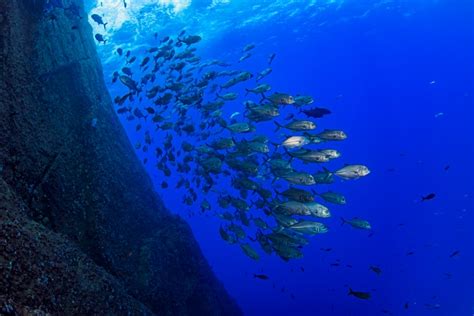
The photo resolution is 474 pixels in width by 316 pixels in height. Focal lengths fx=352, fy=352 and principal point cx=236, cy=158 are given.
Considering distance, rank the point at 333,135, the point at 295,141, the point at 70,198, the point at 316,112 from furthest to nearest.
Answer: the point at 316,112
the point at 295,141
the point at 333,135
the point at 70,198

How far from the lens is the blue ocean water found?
29469 millimetres

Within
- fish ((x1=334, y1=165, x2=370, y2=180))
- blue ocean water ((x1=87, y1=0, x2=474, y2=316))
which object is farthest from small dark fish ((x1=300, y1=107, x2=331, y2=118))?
blue ocean water ((x1=87, y1=0, x2=474, y2=316))

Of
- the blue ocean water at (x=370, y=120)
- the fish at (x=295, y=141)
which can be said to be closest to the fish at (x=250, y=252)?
the fish at (x=295, y=141)

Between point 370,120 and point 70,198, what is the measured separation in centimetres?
9517

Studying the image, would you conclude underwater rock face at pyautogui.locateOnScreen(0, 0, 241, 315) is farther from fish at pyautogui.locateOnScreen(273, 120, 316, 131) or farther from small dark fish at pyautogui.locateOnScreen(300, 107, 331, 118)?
small dark fish at pyautogui.locateOnScreen(300, 107, 331, 118)

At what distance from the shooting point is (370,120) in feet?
304

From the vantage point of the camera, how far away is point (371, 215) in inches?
2265

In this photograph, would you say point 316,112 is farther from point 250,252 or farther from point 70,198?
point 70,198

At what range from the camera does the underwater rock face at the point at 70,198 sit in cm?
416

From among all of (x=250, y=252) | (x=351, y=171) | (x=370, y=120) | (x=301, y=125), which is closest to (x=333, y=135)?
(x=301, y=125)

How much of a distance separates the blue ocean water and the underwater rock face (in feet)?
31.0

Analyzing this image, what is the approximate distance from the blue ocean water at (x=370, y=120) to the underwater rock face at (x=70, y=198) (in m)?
9.44

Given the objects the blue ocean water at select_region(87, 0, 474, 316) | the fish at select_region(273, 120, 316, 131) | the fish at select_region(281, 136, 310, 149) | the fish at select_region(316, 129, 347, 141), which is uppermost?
the fish at select_region(273, 120, 316, 131)

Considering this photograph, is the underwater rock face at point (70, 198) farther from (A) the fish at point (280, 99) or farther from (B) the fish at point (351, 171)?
(B) the fish at point (351, 171)
